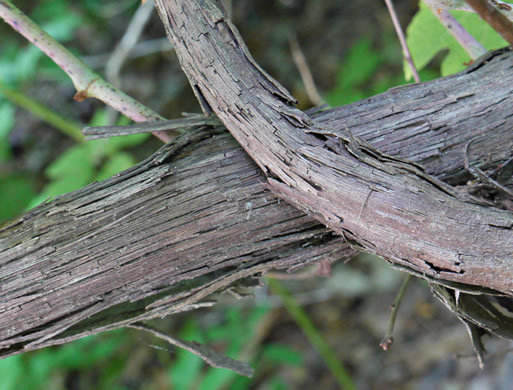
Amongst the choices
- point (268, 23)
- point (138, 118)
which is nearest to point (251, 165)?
point (138, 118)

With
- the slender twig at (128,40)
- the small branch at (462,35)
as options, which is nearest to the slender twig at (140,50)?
the slender twig at (128,40)

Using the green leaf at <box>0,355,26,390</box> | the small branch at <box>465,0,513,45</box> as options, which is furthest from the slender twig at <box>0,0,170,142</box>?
the green leaf at <box>0,355,26,390</box>

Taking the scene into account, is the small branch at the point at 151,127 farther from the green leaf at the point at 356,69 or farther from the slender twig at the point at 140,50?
the slender twig at the point at 140,50

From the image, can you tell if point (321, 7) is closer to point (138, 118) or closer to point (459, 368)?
point (459, 368)

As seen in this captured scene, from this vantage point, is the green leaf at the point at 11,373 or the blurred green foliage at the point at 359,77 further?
the blurred green foliage at the point at 359,77

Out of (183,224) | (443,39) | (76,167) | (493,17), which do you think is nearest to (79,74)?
(183,224)
